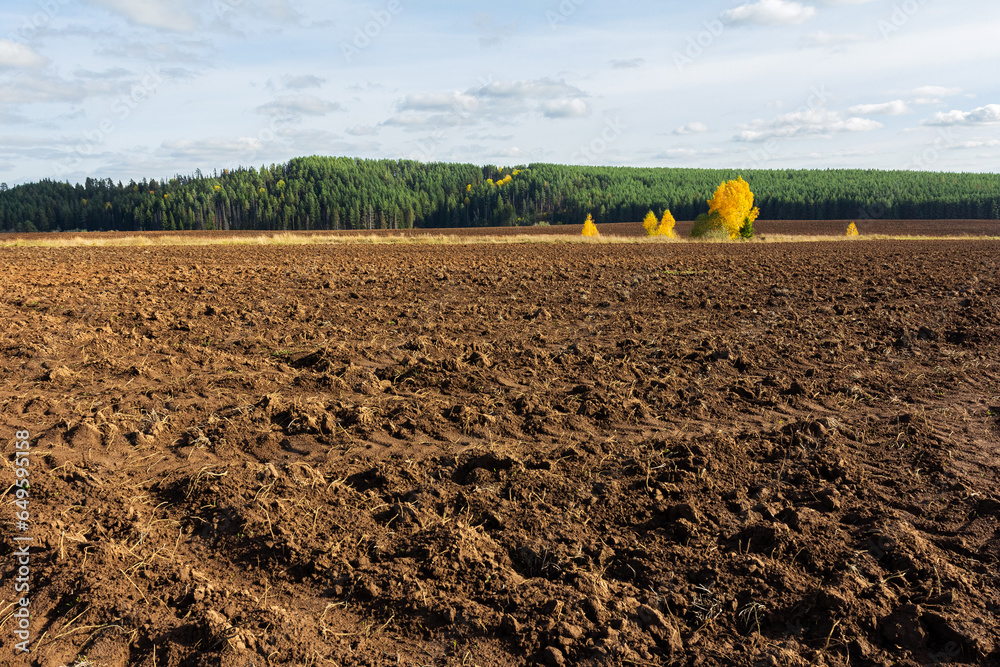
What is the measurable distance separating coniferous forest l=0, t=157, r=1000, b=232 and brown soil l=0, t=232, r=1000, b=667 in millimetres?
111659

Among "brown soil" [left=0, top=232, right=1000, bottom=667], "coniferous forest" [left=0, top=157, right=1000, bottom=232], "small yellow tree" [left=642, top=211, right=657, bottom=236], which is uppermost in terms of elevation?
"coniferous forest" [left=0, top=157, right=1000, bottom=232]

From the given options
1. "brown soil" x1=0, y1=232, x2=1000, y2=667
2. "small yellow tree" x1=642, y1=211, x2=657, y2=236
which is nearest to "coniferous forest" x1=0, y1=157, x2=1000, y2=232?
"small yellow tree" x1=642, y1=211, x2=657, y2=236

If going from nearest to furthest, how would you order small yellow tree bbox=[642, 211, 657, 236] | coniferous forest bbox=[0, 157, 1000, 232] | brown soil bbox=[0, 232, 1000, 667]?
brown soil bbox=[0, 232, 1000, 667] < small yellow tree bbox=[642, 211, 657, 236] < coniferous forest bbox=[0, 157, 1000, 232]

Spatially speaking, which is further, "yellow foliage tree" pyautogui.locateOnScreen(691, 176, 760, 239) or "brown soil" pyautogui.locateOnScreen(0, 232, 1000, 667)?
"yellow foliage tree" pyautogui.locateOnScreen(691, 176, 760, 239)

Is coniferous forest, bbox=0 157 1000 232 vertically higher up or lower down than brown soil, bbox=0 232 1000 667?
higher up

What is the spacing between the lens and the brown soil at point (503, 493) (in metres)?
3.32

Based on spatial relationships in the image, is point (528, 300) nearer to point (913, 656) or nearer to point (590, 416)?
point (590, 416)

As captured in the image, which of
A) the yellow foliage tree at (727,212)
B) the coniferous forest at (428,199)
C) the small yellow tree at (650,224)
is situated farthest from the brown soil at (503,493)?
the coniferous forest at (428,199)

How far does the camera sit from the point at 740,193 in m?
54.4

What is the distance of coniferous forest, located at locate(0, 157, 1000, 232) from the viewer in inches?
4493

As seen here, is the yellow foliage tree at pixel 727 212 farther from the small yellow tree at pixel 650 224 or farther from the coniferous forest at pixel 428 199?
the coniferous forest at pixel 428 199

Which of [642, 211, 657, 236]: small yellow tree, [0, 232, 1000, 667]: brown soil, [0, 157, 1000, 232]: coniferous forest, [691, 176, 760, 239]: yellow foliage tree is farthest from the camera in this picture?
[0, 157, 1000, 232]: coniferous forest

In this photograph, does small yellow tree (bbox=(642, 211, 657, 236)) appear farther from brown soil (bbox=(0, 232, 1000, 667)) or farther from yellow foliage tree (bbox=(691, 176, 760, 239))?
brown soil (bbox=(0, 232, 1000, 667))

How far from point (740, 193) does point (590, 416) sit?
2146 inches
